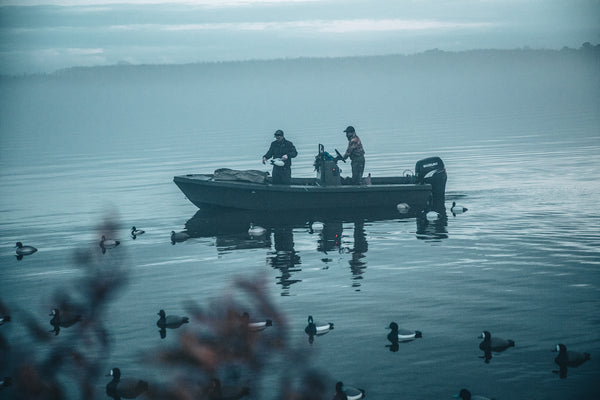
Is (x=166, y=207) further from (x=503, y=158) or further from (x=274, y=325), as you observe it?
(x=503, y=158)

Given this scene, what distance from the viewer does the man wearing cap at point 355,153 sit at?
26.6 metres

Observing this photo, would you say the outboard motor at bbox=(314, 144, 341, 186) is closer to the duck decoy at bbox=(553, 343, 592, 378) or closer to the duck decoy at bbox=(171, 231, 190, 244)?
the duck decoy at bbox=(171, 231, 190, 244)

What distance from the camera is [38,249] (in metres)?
24.7

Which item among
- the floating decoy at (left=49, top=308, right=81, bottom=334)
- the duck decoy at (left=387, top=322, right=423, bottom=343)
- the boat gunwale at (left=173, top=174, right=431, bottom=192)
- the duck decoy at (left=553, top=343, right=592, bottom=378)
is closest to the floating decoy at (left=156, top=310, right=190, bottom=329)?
the floating decoy at (left=49, top=308, right=81, bottom=334)

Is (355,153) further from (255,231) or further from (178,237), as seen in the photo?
(178,237)

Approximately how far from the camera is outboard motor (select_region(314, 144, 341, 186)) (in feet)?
88.0

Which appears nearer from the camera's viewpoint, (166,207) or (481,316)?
(481,316)

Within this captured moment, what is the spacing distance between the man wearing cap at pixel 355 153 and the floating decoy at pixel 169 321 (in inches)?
468

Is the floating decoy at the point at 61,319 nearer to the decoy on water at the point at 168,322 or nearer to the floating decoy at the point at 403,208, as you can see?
the decoy on water at the point at 168,322

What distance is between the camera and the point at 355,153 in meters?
26.8

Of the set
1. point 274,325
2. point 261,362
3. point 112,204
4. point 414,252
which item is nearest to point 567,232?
point 414,252

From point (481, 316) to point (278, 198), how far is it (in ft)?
40.6

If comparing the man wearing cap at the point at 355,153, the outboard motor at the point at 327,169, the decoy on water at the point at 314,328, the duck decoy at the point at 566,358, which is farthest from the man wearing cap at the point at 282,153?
the duck decoy at the point at 566,358

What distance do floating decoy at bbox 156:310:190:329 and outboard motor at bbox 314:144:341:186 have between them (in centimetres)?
1198
